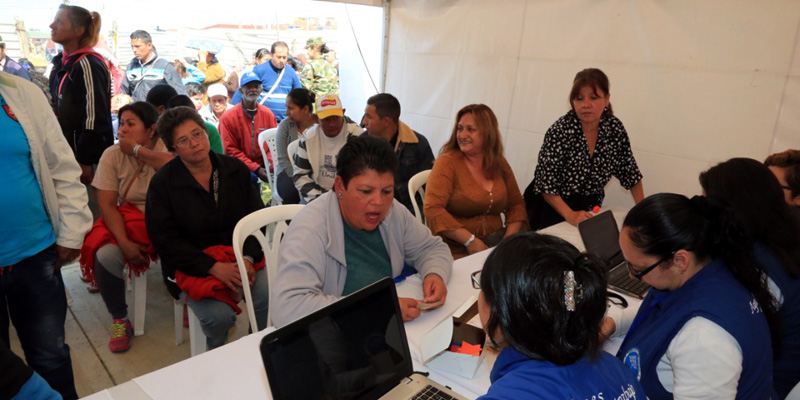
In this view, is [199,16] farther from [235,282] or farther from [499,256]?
[499,256]

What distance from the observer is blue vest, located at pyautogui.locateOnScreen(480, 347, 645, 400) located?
81cm

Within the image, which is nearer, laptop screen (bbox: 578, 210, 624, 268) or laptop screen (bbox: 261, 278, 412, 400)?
laptop screen (bbox: 261, 278, 412, 400)

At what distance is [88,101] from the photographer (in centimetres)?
294

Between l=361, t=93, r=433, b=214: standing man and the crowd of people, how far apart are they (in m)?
0.01

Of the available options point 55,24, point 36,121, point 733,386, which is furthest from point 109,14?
point 733,386

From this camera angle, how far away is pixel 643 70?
3.20 m

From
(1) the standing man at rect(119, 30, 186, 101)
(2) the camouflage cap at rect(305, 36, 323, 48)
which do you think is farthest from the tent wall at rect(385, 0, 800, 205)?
(1) the standing man at rect(119, 30, 186, 101)

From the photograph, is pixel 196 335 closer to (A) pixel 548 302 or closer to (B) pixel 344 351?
(B) pixel 344 351

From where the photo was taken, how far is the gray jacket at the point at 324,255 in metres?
1.44

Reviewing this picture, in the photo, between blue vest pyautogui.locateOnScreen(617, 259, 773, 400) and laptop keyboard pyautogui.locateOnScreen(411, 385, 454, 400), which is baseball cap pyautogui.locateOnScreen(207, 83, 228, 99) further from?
blue vest pyautogui.locateOnScreen(617, 259, 773, 400)

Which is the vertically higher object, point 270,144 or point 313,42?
point 313,42

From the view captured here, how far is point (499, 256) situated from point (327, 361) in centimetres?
43

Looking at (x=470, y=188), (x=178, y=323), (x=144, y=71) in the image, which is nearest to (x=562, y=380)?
(x=470, y=188)

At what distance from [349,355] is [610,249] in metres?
1.38
